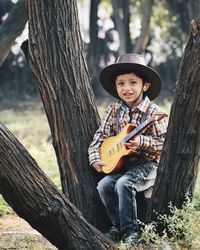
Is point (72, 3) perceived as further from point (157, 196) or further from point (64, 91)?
point (157, 196)

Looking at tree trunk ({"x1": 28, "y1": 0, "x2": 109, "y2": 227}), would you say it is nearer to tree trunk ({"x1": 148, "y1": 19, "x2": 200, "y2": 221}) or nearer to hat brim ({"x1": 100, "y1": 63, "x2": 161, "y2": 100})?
hat brim ({"x1": 100, "y1": 63, "x2": 161, "y2": 100})

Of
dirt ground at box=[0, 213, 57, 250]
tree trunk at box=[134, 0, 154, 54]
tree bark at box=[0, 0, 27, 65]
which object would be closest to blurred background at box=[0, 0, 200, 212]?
tree trunk at box=[134, 0, 154, 54]

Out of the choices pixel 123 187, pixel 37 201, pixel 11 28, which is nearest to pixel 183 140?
pixel 123 187

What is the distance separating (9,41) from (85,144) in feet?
15.1

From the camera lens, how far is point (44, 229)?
4.37 m

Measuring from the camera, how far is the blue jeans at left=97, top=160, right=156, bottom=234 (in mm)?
4812

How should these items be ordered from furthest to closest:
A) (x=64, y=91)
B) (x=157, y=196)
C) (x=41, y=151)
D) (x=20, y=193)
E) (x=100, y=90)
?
(x=100, y=90) → (x=41, y=151) → (x=64, y=91) → (x=157, y=196) → (x=20, y=193)

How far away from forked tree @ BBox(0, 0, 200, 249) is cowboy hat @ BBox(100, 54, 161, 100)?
0.70ft

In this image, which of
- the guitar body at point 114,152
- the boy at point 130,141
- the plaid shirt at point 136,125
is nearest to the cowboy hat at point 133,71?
the boy at point 130,141

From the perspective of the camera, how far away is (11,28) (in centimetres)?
948

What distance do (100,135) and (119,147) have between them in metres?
0.28

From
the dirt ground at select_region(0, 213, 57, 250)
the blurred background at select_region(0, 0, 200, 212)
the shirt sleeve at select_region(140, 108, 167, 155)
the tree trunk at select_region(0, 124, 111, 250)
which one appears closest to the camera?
the tree trunk at select_region(0, 124, 111, 250)

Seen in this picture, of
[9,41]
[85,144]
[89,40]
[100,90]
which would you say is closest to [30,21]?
[85,144]

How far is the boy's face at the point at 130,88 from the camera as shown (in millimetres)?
5098
